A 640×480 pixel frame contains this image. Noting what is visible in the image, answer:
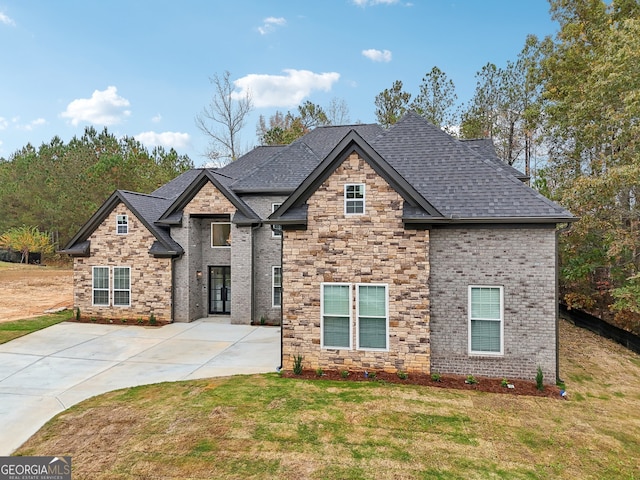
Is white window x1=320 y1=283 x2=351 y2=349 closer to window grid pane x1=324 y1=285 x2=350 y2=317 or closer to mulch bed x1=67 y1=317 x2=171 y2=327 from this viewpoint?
window grid pane x1=324 y1=285 x2=350 y2=317

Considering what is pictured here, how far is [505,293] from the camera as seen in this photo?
30.4 feet

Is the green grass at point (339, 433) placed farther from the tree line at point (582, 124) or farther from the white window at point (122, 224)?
the white window at point (122, 224)

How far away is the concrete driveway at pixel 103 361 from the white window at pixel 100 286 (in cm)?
130

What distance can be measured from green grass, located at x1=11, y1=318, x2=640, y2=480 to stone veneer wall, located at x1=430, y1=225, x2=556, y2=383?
91cm

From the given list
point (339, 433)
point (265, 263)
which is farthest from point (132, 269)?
point (339, 433)

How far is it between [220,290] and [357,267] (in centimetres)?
1018

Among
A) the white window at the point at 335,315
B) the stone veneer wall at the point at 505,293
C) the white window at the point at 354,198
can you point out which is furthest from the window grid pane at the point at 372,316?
the white window at the point at 354,198

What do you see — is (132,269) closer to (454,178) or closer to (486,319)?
(454,178)

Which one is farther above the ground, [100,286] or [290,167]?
[290,167]

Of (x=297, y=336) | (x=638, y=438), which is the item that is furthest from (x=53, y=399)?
(x=638, y=438)

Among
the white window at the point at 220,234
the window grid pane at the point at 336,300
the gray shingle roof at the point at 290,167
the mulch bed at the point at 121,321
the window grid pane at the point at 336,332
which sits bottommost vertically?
the mulch bed at the point at 121,321

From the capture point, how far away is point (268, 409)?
25.3 ft

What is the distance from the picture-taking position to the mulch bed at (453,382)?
346 inches

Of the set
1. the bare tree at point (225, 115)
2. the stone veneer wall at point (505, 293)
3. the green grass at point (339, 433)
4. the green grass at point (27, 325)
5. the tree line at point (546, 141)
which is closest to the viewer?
the green grass at point (339, 433)
